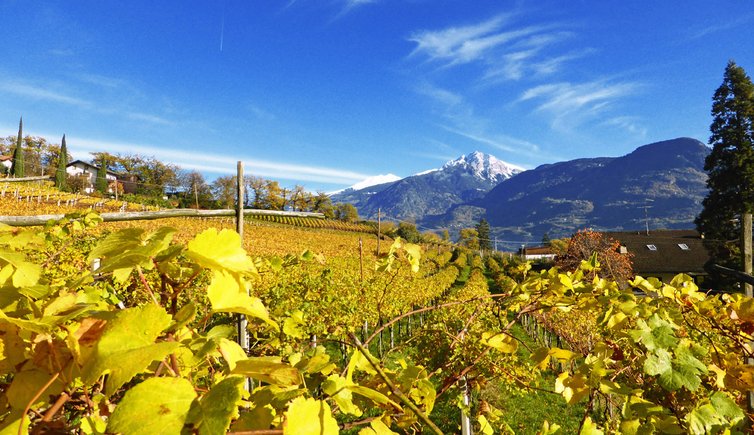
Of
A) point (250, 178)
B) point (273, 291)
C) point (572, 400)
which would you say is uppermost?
point (250, 178)

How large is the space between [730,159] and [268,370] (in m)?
28.5

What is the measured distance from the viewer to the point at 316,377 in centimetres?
71

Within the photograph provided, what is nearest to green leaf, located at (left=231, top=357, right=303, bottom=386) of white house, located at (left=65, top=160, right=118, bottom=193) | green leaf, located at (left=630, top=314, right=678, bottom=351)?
green leaf, located at (left=630, top=314, right=678, bottom=351)

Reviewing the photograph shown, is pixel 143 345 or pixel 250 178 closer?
pixel 143 345

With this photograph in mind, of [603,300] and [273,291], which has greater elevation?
[603,300]

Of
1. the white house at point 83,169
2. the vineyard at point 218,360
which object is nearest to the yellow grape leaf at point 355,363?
the vineyard at point 218,360

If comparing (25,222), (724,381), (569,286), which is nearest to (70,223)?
(25,222)

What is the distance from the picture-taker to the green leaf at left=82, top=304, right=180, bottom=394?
32 centimetres

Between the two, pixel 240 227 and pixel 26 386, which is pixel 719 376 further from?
pixel 240 227

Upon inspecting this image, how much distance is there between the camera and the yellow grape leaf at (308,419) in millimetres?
392

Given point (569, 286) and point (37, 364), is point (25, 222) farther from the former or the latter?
point (569, 286)

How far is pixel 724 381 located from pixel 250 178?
8239 cm

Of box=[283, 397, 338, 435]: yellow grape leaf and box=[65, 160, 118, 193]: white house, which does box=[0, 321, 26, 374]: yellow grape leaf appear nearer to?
box=[283, 397, 338, 435]: yellow grape leaf

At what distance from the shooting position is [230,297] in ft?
1.39
